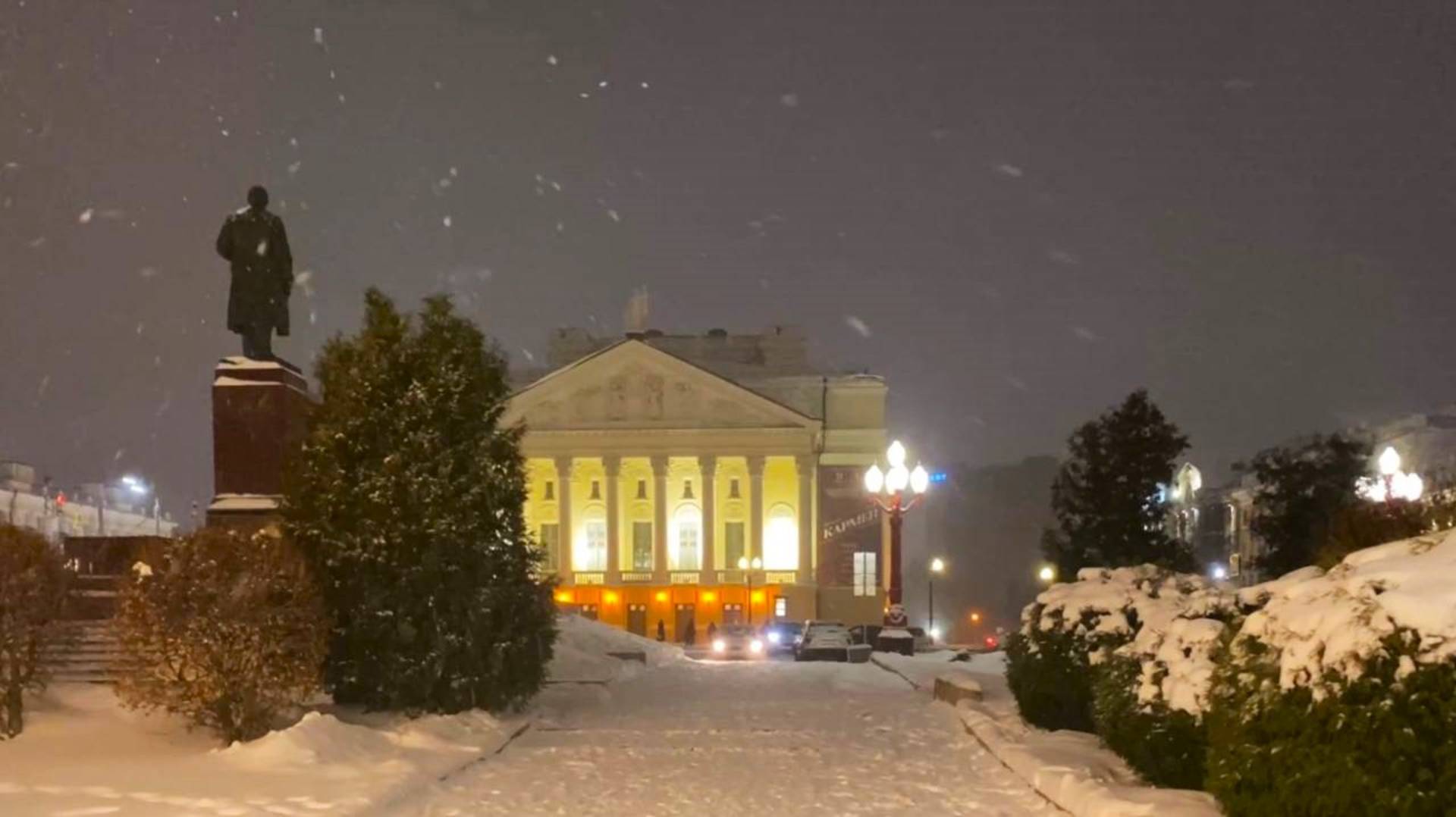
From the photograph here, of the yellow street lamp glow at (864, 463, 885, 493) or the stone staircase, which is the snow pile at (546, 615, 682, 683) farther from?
the yellow street lamp glow at (864, 463, 885, 493)

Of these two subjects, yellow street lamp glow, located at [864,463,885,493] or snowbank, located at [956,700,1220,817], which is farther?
yellow street lamp glow, located at [864,463,885,493]

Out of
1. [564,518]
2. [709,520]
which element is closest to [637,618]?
[709,520]

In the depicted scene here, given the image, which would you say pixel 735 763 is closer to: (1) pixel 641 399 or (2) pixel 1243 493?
(1) pixel 641 399

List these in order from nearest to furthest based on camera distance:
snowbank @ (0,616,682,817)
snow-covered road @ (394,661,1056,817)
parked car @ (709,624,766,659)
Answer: snowbank @ (0,616,682,817), snow-covered road @ (394,661,1056,817), parked car @ (709,624,766,659)

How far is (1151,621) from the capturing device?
13008 mm

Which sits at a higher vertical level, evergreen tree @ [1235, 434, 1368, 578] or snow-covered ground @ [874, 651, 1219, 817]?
evergreen tree @ [1235, 434, 1368, 578]

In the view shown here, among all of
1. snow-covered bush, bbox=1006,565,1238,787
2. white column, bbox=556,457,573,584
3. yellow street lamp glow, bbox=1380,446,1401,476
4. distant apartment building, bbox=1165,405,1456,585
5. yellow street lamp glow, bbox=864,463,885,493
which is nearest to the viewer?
snow-covered bush, bbox=1006,565,1238,787

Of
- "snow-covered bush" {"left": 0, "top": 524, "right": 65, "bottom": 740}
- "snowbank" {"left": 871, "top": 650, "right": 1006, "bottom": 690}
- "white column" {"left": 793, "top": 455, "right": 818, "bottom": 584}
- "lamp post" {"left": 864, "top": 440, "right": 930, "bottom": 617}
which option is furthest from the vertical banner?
"snow-covered bush" {"left": 0, "top": 524, "right": 65, "bottom": 740}

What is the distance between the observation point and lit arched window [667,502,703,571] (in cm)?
8456

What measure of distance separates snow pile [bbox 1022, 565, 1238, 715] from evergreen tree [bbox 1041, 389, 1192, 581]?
11.6m

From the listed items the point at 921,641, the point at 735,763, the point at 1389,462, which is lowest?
the point at 921,641

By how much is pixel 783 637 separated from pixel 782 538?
107ft

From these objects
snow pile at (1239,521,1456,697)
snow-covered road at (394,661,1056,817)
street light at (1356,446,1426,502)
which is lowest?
snow-covered road at (394,661,1056,817)

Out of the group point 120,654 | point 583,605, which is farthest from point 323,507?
point 583,605
